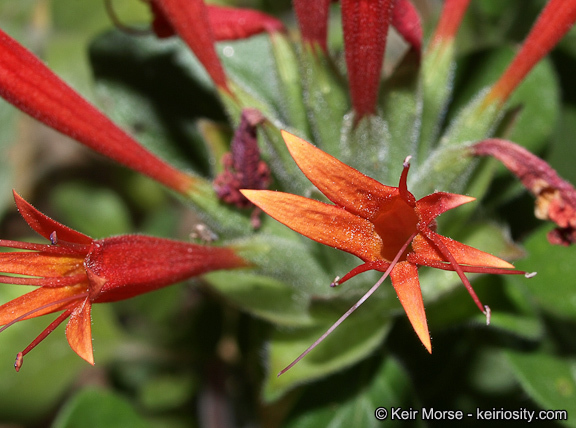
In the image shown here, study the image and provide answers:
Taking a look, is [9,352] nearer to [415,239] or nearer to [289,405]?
[289,405]

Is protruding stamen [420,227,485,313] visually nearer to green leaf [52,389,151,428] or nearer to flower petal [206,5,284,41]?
flower petal [206,5,284,41]

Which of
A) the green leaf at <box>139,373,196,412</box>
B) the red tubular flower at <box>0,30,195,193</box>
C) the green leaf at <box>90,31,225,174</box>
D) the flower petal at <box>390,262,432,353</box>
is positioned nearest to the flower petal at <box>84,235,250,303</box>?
the red tubular flower at <box>0,30,195,193</box>

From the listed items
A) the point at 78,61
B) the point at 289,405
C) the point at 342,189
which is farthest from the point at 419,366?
the point at 78,61

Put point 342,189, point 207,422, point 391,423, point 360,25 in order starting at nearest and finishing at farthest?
point 342,189
point 360,25
point 391,423
point 207,422

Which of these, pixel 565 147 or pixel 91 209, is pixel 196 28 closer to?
pixel 565 147

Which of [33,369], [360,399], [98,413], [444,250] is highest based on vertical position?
[444,250]

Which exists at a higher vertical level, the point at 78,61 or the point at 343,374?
the point at 78,61

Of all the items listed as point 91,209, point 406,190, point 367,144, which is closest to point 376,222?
point 406,190
